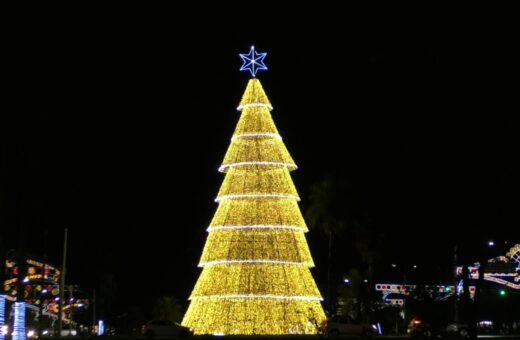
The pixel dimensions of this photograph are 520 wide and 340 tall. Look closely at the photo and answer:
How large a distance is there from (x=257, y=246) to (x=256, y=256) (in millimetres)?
758

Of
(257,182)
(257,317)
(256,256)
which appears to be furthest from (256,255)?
(257,182)

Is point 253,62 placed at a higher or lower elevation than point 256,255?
higher

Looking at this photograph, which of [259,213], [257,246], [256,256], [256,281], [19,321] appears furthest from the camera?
[259,213]

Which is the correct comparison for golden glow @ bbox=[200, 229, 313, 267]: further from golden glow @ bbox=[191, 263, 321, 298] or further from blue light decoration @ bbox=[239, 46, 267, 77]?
blue light decoration @ bbox=[239, 46, 267, 77]

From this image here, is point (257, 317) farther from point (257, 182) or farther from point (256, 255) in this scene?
point (257, 182)

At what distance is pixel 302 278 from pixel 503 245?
18258 millimetres

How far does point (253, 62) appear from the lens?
203 feet

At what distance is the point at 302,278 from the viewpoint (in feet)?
189

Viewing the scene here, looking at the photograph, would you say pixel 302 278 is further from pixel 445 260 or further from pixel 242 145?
pixel 445 260

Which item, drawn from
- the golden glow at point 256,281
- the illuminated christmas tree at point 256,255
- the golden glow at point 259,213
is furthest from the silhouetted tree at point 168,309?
the golden glow at point 259,213

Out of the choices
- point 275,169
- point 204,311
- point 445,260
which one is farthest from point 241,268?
point 445,260

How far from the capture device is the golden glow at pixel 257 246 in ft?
188

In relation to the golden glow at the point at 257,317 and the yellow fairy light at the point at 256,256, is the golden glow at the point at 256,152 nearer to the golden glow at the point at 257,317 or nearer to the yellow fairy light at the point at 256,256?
the yellow fairy light at the point at 256,256

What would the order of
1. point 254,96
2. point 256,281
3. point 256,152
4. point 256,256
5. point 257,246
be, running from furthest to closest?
point 254,96, point 256,152, point 257,246, point 256,256, point 256,281
